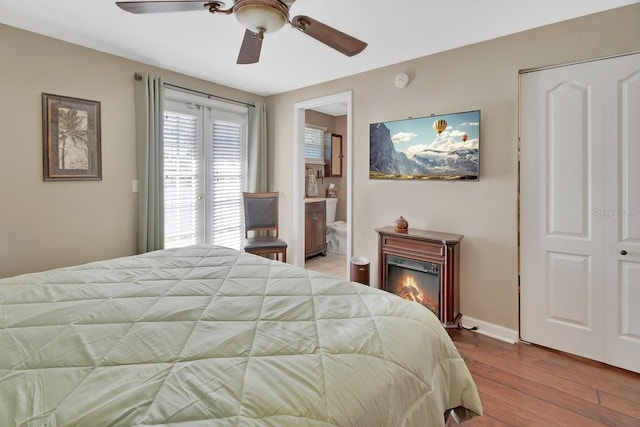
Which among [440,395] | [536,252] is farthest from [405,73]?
[440,395]

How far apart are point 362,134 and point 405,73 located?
0.76 m

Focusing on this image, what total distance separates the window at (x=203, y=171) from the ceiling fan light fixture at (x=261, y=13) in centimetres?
239

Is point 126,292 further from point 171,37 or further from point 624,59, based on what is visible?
point 624,59

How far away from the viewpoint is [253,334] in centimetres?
113

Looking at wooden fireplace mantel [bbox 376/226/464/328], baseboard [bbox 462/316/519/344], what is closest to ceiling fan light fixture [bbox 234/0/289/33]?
wooden fireplace mantel [bbox 376/226/464/328]

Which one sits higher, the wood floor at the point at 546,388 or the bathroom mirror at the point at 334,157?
the bathroom mirror at the point at 334,157

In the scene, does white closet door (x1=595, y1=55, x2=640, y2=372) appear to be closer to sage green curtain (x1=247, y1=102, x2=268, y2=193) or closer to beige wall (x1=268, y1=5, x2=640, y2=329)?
beige wall (x1=268, y1=5, x2=640, y2=329)

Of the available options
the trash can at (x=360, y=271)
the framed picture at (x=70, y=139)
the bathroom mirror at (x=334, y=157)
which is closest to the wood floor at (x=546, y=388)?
the trash can at (x=360, y=271)

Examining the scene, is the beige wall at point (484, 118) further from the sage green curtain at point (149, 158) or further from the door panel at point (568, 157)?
the sage green curtain at point (149, 158)

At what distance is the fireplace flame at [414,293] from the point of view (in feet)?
9.57

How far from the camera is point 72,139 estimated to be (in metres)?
2.85

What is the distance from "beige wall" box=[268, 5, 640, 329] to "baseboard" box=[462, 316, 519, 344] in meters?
0.04

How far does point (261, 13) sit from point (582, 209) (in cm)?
260

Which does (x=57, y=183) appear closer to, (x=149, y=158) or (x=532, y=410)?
(x=149, y=158)
